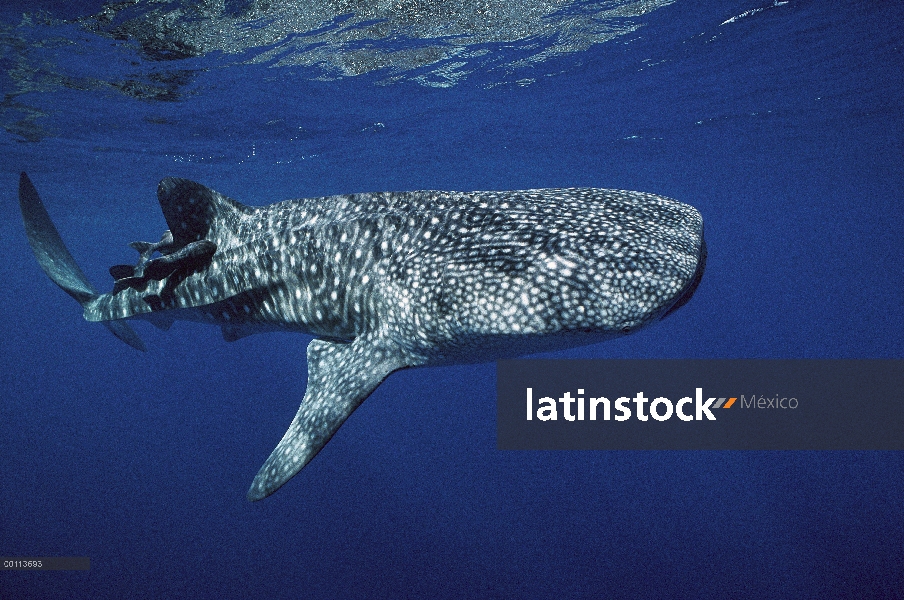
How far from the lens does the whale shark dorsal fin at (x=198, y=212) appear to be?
5.18 meters

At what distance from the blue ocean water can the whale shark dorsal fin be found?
21.3 feet

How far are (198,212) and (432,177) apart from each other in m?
27.0

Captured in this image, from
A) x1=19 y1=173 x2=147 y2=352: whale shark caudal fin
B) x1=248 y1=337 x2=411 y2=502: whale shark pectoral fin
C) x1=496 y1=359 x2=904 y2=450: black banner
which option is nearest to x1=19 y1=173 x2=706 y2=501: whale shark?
x1=248 y1=337 x2=411 y2=502: whale shark pectoral fin

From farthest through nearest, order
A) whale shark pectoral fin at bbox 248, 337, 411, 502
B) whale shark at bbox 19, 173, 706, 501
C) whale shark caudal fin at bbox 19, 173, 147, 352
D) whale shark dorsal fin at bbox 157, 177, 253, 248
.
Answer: whale shark caudal fin at bbox 19, 173, 147, 352 < whale shark dorsal fin at bbox 157, 177, 253, 248 < whale shark pectoral fin at bbox 248, 337, 411, 502 < whale shark at bbox 19, 173, 706, 501

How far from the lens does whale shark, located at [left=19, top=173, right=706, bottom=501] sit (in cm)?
311

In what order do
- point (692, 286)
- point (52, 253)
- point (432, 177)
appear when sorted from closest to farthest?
point (692, 286), point (52, 253), point (432, 177)

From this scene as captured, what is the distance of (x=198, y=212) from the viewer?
5.34m

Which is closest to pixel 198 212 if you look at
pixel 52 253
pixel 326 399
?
pixel 326 399

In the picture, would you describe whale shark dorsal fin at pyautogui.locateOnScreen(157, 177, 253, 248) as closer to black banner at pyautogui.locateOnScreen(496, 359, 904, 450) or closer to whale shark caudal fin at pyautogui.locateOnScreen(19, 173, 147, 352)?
whale shark caudal fin at pyautogui.locateOnScreen(19, 173, 147, 352)

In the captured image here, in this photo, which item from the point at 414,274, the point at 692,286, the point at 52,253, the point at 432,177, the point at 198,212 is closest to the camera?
the point at 692,286

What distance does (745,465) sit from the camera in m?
25.5

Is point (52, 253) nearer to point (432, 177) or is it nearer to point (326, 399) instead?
point (326, 399)

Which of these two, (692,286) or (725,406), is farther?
(725,406)

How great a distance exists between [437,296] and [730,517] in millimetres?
22950
